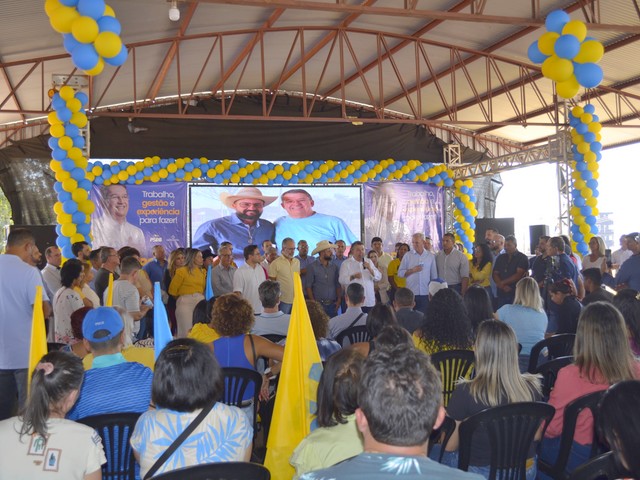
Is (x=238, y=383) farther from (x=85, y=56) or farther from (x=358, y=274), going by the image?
(x=358, y=274)

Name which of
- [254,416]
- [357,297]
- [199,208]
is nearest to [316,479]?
[254,416]

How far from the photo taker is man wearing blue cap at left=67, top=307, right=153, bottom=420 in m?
2.66

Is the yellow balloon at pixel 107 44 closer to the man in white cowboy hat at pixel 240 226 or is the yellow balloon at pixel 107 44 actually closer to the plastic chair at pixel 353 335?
the plastic chair at pixel 353 335

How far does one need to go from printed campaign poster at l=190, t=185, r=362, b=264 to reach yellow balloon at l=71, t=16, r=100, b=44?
6.73m

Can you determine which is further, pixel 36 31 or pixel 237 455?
pixel 36 31

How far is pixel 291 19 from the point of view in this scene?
398 inches

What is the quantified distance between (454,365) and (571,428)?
961 mm

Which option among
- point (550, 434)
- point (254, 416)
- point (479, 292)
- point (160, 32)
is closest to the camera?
point (550, 434)

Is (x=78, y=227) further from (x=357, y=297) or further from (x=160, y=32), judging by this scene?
(x=357, y=297)

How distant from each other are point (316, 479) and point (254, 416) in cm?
235

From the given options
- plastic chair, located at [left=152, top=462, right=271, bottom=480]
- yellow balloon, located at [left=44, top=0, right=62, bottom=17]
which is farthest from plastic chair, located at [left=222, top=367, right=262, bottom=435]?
yellow balloon, located at [left=44, top=0, right=62, bottom=17]

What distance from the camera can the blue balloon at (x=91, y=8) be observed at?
221 inches

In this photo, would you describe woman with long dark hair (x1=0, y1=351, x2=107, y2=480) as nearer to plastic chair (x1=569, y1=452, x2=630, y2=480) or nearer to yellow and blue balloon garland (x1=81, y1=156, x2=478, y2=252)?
plastic chair (x1=569, y1=452, x2=630, y2=480)

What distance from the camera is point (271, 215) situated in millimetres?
12633
